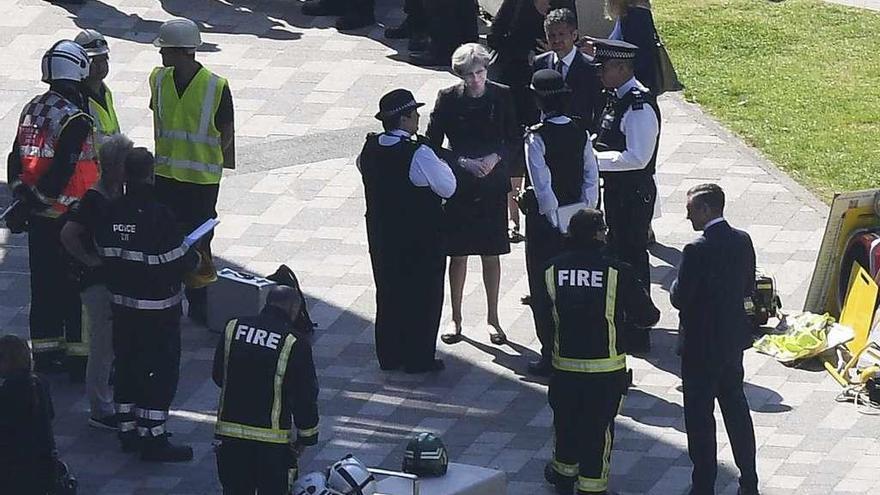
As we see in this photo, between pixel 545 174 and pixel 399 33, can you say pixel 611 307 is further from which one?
pixel 399 33

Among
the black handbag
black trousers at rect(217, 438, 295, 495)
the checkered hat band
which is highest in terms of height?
the checkered hat band

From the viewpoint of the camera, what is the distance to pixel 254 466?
8.95m

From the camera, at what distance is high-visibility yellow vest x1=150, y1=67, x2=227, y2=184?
1170 cm

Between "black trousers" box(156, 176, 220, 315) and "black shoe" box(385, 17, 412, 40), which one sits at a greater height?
"black trousers" box(156, 176, 220, 315)

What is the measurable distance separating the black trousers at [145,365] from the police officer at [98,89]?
5.01 ft

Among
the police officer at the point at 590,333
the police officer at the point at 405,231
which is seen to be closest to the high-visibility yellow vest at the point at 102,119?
the police officer at the point at 405,231

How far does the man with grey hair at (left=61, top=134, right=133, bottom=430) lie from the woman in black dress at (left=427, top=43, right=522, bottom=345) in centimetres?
229

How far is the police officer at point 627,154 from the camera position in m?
11.4

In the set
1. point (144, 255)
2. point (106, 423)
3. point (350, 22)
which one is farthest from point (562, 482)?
point (350, 22)

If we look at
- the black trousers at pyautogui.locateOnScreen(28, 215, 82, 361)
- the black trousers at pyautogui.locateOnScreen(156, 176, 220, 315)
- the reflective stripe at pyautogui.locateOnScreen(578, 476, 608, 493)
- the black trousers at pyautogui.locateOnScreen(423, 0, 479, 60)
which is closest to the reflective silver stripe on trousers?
the black trousers at pyautogui.locateOnScreen(156, 176, 220, 315)

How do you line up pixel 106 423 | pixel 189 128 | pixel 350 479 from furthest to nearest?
pixel 189 128 → pixel 106 423 → pixel 350 479

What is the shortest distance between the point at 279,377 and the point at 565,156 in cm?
A: 298

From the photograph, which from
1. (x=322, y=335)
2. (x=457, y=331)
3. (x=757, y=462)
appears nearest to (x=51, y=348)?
(x=322, y=335)

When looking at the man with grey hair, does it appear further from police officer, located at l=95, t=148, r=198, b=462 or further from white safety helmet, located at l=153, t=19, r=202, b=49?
white safety helmet, located at l=153, t=19, r=202, b=49
